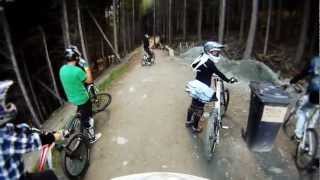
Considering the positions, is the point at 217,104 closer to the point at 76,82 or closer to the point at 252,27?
the point at 76,82

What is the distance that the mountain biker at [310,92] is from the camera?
5.50 m

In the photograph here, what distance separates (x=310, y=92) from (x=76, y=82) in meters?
4.07

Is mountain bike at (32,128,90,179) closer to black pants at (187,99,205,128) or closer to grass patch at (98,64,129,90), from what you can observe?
black pants at (187,99,205,128)

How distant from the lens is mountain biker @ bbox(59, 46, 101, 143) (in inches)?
218

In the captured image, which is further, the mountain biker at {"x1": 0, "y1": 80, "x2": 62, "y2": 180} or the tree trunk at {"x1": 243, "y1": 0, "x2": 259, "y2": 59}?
the tree trunk at {"x1": 243, "y1": 0, "x2": 259, "y2": 59}

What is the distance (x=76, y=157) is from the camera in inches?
205

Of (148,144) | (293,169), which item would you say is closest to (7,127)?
(148,144)

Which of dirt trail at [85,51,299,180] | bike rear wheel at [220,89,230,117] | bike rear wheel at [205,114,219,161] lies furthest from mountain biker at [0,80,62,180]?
bike rear wheel at [220,89,230,117]

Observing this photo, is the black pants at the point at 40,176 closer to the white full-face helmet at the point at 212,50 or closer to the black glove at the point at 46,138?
the black glove at the point at 46,138

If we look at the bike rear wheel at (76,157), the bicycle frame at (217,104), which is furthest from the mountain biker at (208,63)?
the bike rear wheel at (76,157)

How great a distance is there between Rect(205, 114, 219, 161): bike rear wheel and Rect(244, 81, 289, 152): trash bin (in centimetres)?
73

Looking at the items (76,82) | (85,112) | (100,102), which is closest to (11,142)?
(76,82)

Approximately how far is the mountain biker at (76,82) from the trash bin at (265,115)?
3.06m

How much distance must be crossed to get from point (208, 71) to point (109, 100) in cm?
300
